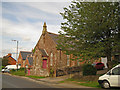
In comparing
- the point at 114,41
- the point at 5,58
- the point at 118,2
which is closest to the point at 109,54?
the point at 114,41

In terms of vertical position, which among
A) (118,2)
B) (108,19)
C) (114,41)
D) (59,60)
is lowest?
(59,60)

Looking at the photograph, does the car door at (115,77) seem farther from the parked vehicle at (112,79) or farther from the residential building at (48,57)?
the residential building at (48,57)

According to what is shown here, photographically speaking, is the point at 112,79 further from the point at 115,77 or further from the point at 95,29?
the point at 95,29

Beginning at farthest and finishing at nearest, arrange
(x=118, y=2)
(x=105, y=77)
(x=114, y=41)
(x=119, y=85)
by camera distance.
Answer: (x=118, y=2)
(x=114, y=41)
(x=105, y=77)
(x=119, y=85)

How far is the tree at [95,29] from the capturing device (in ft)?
47.3

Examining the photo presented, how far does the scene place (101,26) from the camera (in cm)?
1454

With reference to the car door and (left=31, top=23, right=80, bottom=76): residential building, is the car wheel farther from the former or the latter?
(left=31, top=23, right=80, bottom=76): residential building

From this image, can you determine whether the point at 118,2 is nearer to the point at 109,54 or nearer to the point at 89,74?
the point at 109,54

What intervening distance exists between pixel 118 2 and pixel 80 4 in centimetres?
427

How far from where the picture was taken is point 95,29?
48.4 ft

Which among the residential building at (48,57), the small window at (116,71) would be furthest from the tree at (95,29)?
the residential building at (48,57)

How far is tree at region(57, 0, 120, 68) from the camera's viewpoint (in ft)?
47.3

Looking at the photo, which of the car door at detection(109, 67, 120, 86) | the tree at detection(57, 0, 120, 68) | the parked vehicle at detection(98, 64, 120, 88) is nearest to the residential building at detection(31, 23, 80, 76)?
the tree at detection(57, 0, 120, 68)

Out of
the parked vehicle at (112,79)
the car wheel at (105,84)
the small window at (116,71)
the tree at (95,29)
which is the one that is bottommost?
the car wheel at (105,84)
